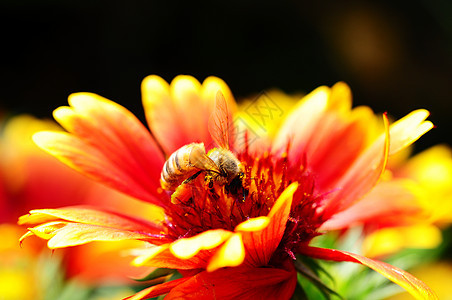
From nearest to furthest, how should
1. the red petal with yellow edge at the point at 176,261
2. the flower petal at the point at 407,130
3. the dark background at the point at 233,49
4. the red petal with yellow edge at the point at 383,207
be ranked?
the red petal with yellow edge at the point at 176,261 < the flower petal at the point at 407,130 < the red petal with yellow edge at the point at 383,207 < the dark background at the point at 233,49

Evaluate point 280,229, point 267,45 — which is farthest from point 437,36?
point 280,229

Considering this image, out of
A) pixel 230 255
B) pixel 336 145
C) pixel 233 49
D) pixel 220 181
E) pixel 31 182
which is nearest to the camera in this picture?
pixel 230 255

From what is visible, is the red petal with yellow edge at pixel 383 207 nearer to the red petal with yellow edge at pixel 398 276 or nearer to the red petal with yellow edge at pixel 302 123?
the red petal with yellow edge at pixel 302 123

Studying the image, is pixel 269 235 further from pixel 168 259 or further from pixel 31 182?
pixel 31 182

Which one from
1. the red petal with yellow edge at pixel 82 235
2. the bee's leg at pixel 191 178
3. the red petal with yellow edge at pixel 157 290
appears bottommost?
the red petal with yellow edge at pixel 157 290

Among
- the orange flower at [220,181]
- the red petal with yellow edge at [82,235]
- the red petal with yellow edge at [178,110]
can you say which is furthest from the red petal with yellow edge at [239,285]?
the red petal with yellow edge at [178,110]

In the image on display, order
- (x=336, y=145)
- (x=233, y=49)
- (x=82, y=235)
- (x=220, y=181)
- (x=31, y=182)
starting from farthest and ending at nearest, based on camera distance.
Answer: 1. (x=233, y=49)
2. (x=31, y=182)
3. (x=336, y=145)
4. (x=220, y=181)
5. (x=82, y=235)

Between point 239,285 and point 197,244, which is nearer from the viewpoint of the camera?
point 197,244

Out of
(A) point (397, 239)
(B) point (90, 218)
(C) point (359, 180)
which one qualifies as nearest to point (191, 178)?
(B) point (90, 218)
